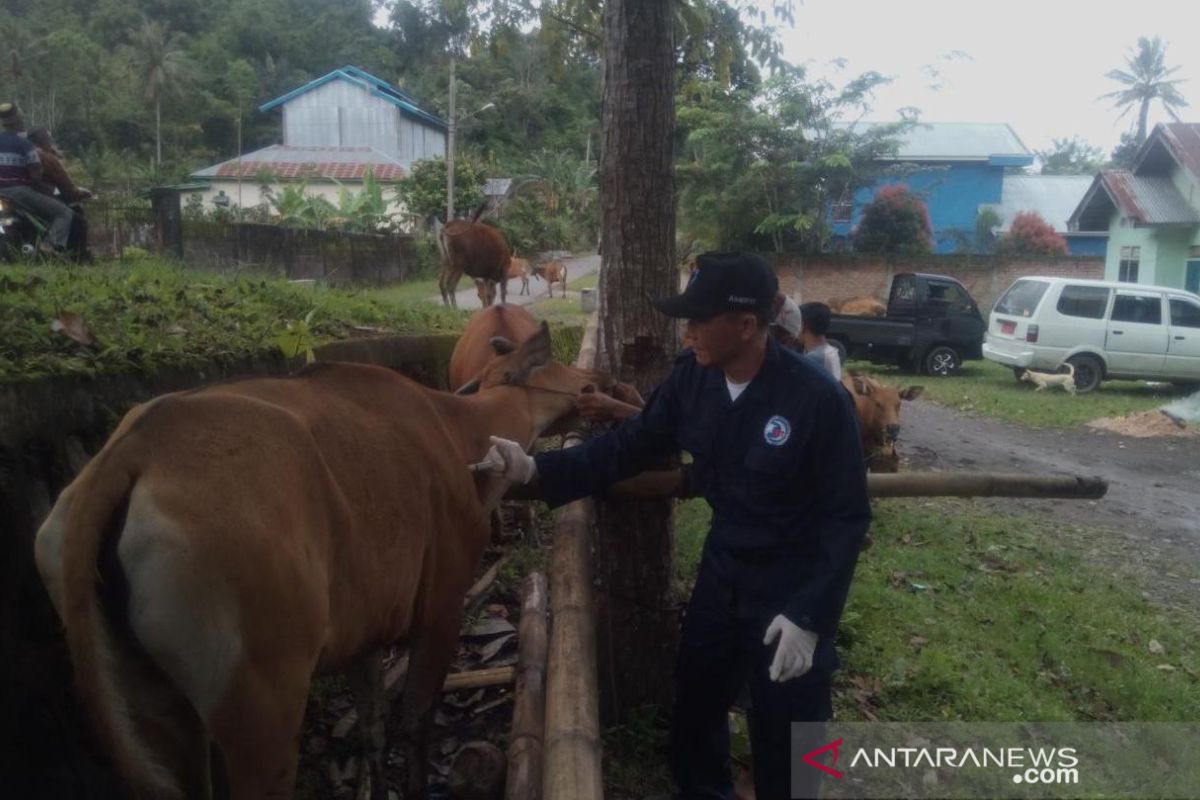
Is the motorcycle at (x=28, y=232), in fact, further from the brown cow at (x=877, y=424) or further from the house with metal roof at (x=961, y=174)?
the house with metal roof at (x=961, y=174)

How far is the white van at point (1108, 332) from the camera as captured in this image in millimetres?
18172

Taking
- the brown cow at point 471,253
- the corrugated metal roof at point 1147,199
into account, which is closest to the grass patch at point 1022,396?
the corrugated metal roof at point 1147,199

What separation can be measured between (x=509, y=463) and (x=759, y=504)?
3.15 ft

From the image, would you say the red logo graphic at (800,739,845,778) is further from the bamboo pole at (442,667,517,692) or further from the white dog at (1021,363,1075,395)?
the white dog at (1021,363,1075,395)

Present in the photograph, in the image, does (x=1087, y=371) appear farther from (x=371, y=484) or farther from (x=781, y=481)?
(x=371, y=484)

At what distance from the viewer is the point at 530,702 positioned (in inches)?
143

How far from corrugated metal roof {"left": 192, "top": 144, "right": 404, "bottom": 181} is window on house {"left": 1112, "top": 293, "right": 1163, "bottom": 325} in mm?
24303

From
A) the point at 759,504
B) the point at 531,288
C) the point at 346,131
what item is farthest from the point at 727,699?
the point at 346,131

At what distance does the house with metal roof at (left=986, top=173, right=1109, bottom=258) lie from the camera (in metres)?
36.0

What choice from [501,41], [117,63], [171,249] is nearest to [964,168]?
[171,249]

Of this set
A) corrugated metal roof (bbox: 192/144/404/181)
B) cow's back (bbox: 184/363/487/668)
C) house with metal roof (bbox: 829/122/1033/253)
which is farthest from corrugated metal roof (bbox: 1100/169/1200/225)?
cow's back (bbox: 184/363/487/668)

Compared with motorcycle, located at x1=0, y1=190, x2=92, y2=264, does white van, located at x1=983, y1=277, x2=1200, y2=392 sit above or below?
below

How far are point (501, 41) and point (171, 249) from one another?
8.68m

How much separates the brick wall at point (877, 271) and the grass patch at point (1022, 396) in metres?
6.63
